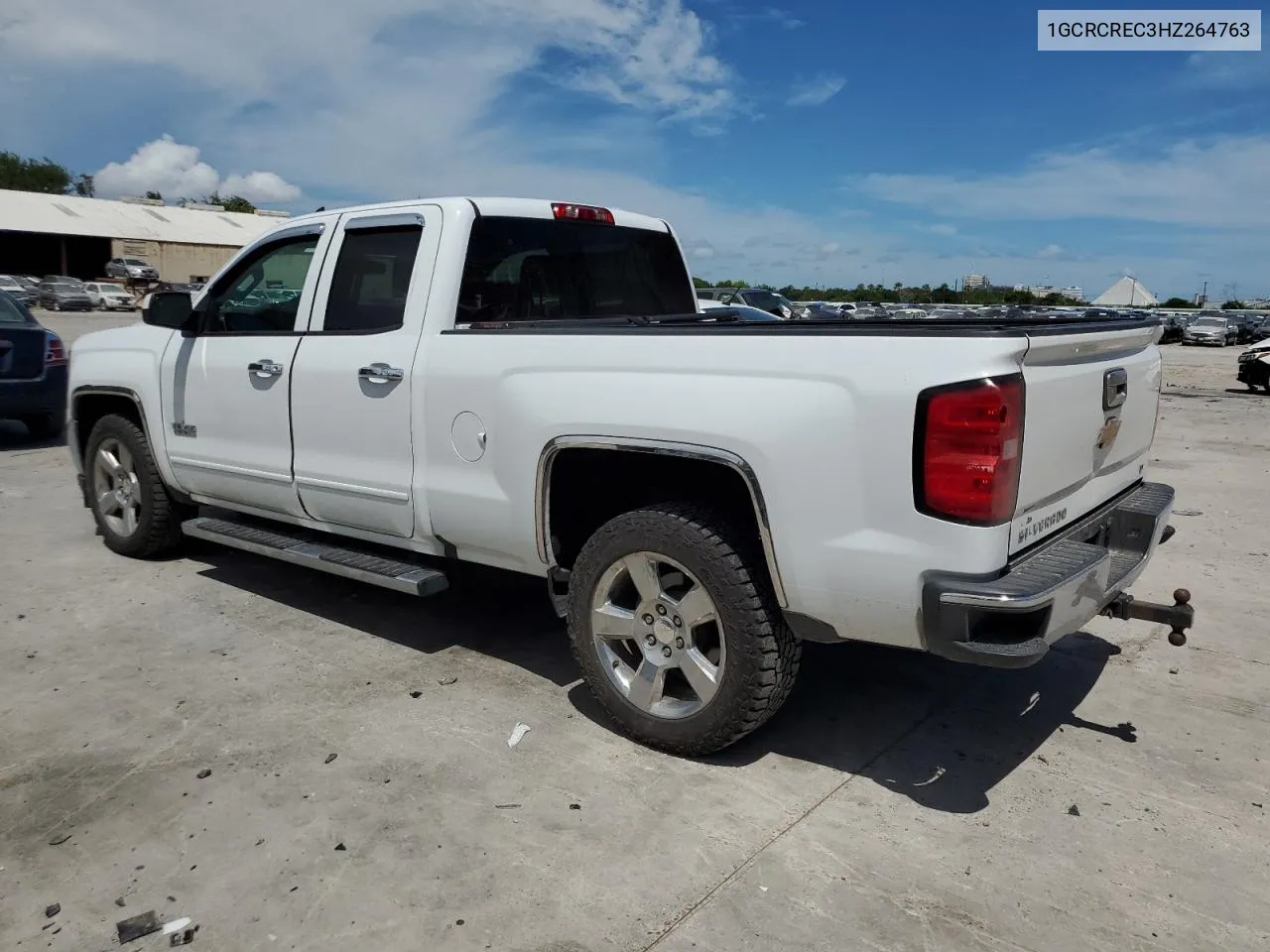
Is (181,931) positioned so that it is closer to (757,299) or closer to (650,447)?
(650,447)

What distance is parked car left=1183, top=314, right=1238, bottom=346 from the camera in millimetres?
41938

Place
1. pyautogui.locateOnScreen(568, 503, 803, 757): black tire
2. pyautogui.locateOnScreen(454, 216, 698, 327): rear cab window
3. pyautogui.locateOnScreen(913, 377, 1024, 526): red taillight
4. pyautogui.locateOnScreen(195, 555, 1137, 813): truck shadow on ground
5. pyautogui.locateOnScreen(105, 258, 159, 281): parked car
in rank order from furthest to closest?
pyautogui.locateOnScreen(105, 258, 159, 281): parked car < pyautogui.locateOnScreen(454, 216, 698, 327): rear cab window < pyautogui.locateOnScreen(195, 555, 1137, 813): truck shadow on ground < pyautogui.locateOnScreen(568, 503, 803, 757): black tire < pyautogui.locateOnScreen(913, 377, 1024, 526): red taillight

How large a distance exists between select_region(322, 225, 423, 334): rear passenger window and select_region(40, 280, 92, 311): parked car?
134 feet

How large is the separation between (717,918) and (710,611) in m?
1.01

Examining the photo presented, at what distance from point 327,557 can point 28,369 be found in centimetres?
702

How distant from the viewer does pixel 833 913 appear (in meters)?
2.69

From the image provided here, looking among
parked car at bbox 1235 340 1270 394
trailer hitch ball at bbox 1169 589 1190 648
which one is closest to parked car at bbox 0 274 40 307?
parked car at bbox 1235 340 1270 394

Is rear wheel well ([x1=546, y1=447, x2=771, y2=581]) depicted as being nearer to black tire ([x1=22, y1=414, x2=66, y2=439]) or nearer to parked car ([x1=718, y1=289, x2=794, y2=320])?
black tire ([x1=22, y1=414, x2=66, y2=439])

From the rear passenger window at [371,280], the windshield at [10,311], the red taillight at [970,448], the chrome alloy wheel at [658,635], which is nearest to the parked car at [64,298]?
the windshield at [10,311]

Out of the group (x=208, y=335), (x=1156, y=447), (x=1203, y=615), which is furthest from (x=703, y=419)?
(x=1156, y=447)

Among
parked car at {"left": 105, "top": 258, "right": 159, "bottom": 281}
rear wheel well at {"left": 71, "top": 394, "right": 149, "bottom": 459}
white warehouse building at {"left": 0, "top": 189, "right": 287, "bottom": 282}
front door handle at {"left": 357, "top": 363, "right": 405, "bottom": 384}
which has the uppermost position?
white warehouse building at {"left": 0, "top": 189, "right": 287, "bottom": 282}

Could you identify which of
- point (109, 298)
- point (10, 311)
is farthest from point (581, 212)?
point (109, 298)

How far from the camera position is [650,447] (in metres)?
3.35

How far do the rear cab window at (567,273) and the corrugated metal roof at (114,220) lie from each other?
2071 inches
